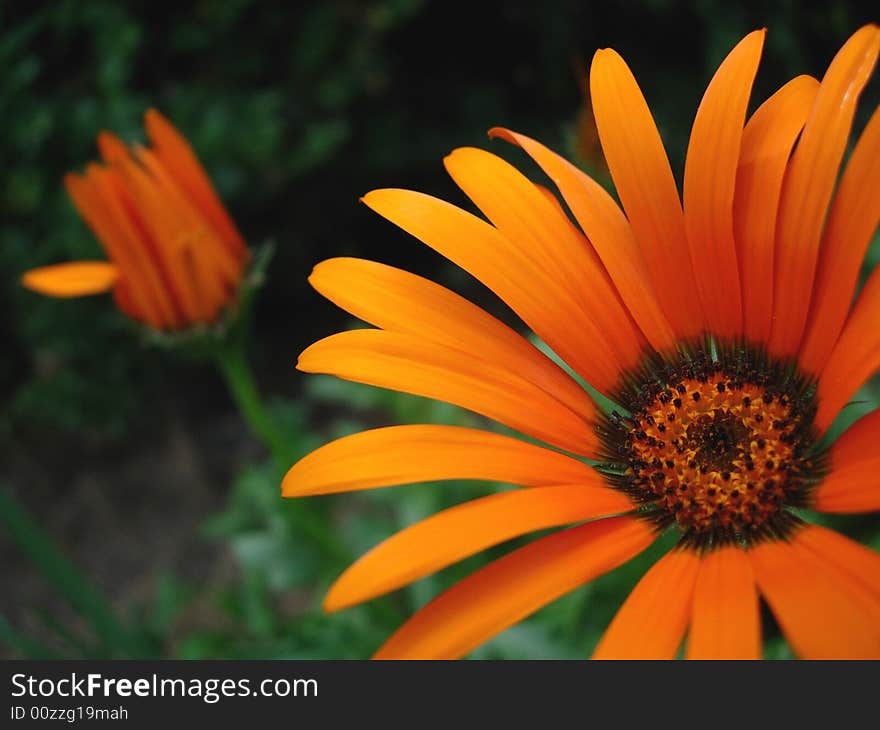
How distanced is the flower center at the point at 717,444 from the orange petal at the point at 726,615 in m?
0.14

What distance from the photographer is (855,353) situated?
2.59 feet

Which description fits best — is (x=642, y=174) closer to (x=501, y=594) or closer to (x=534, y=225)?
(x=534, y=225)

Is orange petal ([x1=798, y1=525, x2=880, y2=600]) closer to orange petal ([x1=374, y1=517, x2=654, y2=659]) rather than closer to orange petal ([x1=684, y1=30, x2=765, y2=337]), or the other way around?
orange petal ([x1=374, y1=517, x2=654, y2=659])

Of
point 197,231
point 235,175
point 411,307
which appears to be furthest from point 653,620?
point 235,175

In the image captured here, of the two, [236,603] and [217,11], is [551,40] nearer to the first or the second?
[217,11]

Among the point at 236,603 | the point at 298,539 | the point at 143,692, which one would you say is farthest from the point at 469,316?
the point at 236,603

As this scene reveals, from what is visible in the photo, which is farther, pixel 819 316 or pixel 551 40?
pixel 551 40

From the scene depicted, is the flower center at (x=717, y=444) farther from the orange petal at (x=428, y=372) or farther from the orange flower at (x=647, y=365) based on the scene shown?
Result: the orange petal at (x=428, y=372)

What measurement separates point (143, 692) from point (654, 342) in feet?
1.78

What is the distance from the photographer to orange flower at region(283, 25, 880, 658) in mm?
671

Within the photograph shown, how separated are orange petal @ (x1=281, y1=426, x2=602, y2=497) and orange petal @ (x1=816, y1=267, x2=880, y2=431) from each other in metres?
0.22

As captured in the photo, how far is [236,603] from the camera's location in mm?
1981

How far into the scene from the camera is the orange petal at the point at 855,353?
2.50ft

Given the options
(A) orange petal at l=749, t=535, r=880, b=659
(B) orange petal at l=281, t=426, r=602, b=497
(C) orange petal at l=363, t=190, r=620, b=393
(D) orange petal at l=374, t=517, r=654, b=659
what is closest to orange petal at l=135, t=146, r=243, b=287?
(C) orange petal at l=363, t=190, r=620, b=393
